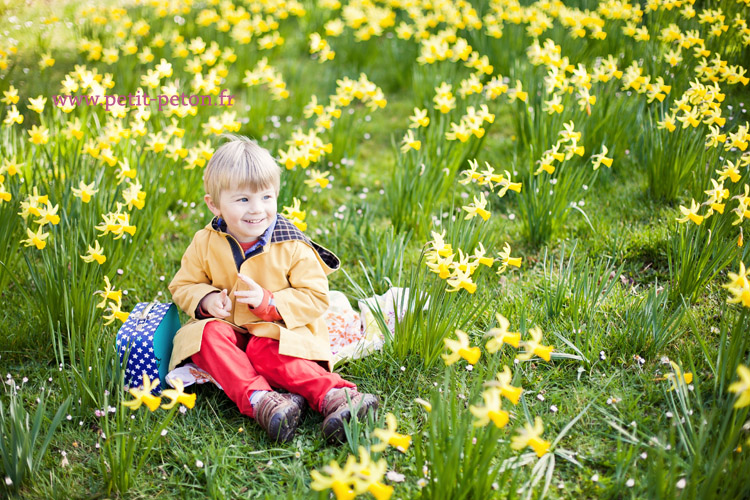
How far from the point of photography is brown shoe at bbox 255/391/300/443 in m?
2.16

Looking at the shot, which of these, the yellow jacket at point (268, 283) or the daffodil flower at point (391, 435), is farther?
the yellow jacket at point (268, 283)

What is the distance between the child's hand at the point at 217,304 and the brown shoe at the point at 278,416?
405 millimetres

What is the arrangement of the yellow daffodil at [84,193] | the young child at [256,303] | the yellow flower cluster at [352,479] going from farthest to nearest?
the yellow daffodil at [84,193], the young child at [256,303], the yellow flower cluster at [352,479]

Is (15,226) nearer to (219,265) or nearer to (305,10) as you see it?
(219,265)

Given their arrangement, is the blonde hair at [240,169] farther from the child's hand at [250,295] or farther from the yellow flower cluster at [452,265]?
the yellow flower cluster at [452,265]

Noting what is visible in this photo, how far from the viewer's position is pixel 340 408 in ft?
7.15

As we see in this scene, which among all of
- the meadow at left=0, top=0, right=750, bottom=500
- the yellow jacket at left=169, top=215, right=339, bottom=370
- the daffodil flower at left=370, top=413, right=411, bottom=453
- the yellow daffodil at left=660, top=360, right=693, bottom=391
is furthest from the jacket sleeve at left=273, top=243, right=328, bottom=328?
the yellow daffodil at left=660, top=360, right=693, bottom=391

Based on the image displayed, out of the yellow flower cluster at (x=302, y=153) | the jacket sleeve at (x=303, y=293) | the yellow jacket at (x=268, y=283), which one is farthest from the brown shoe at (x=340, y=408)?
the yellow flower cluster at (x=302, y=153)

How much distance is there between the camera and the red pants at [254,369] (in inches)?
90.3

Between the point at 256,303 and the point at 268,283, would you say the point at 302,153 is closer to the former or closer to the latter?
the point at 268,283

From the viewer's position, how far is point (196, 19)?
591 centimetres

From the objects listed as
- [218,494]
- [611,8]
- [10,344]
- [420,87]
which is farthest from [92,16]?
[218,494]

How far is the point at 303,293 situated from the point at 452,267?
26.8 inches

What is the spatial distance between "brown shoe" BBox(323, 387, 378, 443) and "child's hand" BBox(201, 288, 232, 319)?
0.57 metres
